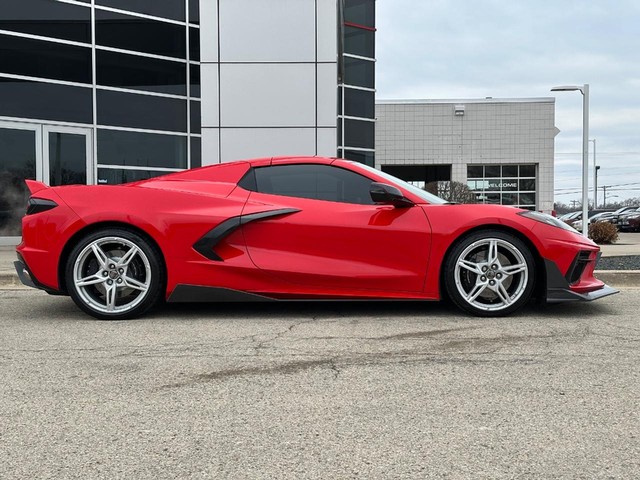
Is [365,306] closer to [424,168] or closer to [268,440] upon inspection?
[268,440]

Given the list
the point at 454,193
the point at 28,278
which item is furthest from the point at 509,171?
the point at 28,278

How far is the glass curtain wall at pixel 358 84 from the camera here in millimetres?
19547

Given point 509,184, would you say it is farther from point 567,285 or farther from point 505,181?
point 567,285

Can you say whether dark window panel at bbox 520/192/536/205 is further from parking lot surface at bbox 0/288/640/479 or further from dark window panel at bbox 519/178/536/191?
parking lot surface at bbox 0/288/640/479

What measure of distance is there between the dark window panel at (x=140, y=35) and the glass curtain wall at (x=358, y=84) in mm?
6493

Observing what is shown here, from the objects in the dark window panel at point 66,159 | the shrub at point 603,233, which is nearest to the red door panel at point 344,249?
the dark window panel at point 66,159

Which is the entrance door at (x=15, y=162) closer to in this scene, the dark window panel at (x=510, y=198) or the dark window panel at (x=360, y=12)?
the dark window panel at (x=360, y=12)

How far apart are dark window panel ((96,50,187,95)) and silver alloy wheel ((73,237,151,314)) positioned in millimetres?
9758

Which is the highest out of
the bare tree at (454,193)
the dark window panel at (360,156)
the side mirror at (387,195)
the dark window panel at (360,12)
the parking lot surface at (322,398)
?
the dark window panel at (360,12)

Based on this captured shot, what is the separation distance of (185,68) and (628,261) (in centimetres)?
1027

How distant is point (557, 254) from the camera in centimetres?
468

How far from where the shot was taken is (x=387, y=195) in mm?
4656

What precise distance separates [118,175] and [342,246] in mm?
9748

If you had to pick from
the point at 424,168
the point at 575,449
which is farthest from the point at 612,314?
the point at 424,168
